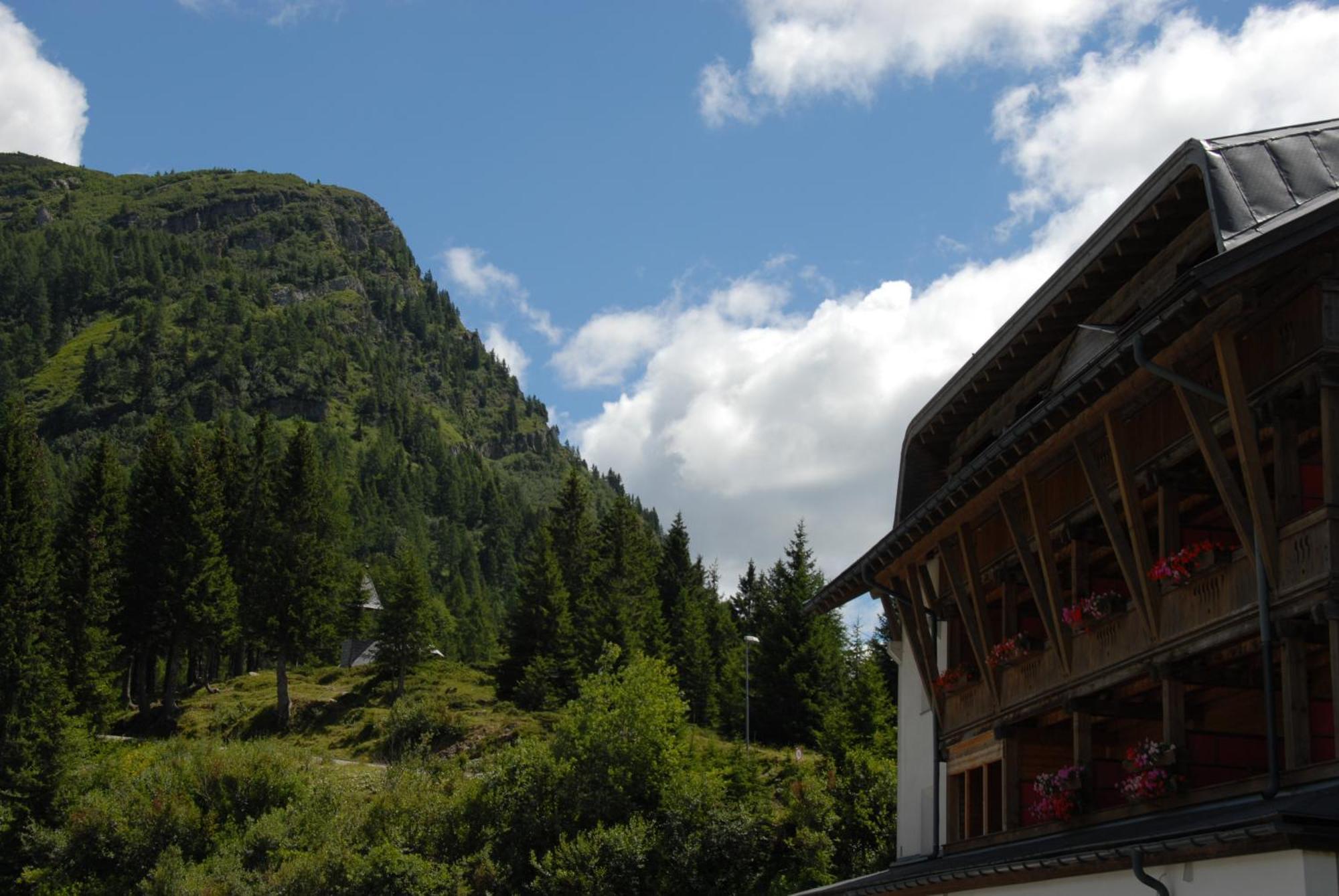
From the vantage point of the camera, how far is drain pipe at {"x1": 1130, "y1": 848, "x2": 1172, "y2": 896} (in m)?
13.9

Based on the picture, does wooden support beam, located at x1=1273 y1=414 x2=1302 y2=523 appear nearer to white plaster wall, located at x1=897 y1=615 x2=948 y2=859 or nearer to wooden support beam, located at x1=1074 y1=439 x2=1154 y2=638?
wooden support beam, located at x1=1074 y1=439 x2=1154 y2=638

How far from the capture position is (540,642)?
242 ft

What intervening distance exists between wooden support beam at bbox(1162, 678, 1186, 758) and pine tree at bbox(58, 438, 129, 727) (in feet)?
175

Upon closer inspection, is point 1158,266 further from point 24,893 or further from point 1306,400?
point 24,893

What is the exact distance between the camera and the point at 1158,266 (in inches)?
743

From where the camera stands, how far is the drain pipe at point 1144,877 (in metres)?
13.9

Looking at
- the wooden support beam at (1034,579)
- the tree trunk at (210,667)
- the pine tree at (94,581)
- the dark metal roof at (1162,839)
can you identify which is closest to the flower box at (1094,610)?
the wooden support beam at (1034,579)

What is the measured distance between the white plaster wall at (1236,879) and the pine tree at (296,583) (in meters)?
57.1

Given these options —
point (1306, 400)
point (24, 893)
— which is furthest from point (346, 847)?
point (1306, 400)

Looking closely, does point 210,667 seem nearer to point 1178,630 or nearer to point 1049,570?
point 1049,570

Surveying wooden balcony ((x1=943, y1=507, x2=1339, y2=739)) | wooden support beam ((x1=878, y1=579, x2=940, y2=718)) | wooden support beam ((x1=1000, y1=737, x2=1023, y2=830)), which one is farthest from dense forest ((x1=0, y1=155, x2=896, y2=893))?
wooden balcony ((x1=943, y1=507, x2=1339, y2=739))

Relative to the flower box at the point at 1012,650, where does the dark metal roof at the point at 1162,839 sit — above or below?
below

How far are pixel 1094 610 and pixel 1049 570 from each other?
2.97 ft

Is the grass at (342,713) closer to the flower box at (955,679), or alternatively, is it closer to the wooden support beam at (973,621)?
the flower box at (955,679)
